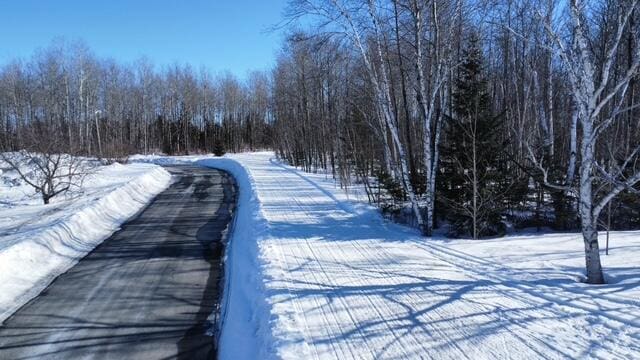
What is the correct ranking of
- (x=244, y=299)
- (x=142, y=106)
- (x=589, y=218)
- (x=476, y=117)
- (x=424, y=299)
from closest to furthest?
(x=424, y=299), (x=589, y=218), (x=244, y=299), (x=476, y=117), (x=142, y=106)

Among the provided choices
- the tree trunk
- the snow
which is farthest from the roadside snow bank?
the tree trunk

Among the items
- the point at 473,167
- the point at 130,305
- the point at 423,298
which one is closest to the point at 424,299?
the point at 423,298

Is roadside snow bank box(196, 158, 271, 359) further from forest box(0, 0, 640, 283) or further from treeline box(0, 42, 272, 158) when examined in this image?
treeline box(0, 42, 272, 158)

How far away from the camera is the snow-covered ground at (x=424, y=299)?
17.1 feet

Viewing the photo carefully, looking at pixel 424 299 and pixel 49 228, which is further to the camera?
pixel 49 228

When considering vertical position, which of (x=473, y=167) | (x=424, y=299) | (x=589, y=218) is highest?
(x=473, y=167)

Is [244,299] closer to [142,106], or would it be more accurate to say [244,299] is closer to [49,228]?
[49,228]

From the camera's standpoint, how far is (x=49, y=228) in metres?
12.0

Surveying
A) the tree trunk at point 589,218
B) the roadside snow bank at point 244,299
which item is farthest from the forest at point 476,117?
the roadside snow bank at point 244,299

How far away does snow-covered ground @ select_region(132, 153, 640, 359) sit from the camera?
5219 millimetres

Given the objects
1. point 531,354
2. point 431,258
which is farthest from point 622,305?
point 431,258

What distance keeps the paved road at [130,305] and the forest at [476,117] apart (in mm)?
5248

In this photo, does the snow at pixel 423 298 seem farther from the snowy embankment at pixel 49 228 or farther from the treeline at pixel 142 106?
the treeline at pixel 142 106

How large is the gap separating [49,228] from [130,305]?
5.61 m
